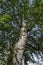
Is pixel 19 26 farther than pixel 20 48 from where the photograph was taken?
Yes

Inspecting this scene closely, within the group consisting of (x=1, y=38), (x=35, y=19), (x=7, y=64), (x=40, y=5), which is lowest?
(x=7, y=64)

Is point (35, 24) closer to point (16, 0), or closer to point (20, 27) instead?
point (20, 27)

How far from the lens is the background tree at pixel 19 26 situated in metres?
9.63

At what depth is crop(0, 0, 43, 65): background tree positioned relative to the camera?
9.63m

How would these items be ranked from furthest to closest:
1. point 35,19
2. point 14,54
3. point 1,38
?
point 1,38, point 35,19, point 14,54

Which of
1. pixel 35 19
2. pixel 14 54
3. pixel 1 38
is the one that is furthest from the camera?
pixel 1 38

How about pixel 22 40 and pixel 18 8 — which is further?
pixel 18 8

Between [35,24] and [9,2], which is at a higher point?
[9,2]

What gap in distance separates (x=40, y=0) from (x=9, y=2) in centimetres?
152

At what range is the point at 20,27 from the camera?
1018 centimetres

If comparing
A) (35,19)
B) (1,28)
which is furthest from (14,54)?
(35,19)

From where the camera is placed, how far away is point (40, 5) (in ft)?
32.1

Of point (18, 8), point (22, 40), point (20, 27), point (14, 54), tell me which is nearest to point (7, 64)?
point (14, 54)

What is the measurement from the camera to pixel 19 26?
10617 millimetres
